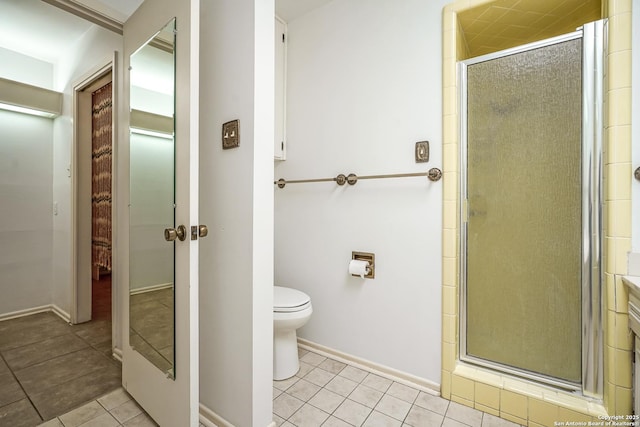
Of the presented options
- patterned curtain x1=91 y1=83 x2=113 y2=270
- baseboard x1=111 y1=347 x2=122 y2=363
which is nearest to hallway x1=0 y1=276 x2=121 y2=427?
baseboard x1=111 y1=347 x2=122 y2=363

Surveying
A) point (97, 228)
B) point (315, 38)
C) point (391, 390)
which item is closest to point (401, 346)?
point (391, 390)

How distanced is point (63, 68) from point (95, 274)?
2.34 m

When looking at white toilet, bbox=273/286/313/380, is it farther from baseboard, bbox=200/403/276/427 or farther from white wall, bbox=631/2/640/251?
white wall, bbox=631/2/640/251

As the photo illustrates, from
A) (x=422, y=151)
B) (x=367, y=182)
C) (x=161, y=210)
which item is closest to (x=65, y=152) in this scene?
(x=161, y=210)

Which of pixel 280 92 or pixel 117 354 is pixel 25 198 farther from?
pixel 280 92

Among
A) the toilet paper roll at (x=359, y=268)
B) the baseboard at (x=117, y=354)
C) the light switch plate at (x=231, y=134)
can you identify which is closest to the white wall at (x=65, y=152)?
the baseboard at (x=117, y=354)

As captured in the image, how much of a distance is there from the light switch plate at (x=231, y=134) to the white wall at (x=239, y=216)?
2 centimetres

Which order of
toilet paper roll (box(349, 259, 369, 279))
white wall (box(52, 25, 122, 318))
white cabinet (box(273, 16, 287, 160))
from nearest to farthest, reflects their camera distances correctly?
toilet paper roll (box(349, 259, 369, 279)) < white cabinet (box(273, 16, 287, 160)) < white wall (box(52, 25, 122, 318))

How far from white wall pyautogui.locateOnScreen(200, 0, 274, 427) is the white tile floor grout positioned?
0.26 m

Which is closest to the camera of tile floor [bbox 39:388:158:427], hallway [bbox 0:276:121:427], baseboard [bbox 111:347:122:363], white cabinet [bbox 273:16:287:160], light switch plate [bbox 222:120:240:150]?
light switch plate [bbox 222:120:240:150]

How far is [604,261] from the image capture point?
1247 millimetres

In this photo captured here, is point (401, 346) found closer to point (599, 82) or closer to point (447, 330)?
point (447, 330)

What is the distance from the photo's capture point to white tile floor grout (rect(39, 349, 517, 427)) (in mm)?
1370

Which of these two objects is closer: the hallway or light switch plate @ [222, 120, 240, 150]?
light switch plate @ [222, 120, 240, 150]
